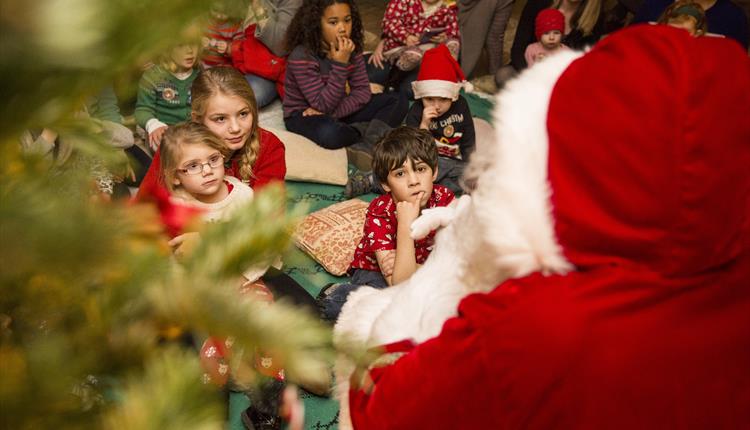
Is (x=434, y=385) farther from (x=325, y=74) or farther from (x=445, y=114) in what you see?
(x=325, y=74)

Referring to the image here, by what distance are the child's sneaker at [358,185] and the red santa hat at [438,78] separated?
1.39 ft

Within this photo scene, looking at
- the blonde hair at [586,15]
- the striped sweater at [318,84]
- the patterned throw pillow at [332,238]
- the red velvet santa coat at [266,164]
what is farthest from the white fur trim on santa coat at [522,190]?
A: the blonde hair at [586,15]

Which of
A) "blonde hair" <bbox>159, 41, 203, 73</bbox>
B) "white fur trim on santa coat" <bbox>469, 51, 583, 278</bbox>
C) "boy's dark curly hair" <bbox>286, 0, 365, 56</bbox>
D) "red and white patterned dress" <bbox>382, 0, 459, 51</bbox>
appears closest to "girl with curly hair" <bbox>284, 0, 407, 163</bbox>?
"boy's dark curly hair" <bbox>286, 0, 365, 56</bbox>

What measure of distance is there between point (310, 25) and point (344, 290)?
1445 millimetres

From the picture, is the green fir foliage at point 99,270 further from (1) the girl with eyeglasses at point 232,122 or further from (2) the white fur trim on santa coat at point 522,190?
(1) the girl with eyeglasses at point 232,122

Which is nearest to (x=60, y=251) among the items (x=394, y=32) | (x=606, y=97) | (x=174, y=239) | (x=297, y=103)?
(x=174, y=239)

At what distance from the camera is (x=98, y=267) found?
0.97 feet

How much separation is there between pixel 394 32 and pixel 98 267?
10.5 ft

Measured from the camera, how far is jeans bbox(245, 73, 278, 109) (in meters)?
2.95

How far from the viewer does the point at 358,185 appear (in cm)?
249

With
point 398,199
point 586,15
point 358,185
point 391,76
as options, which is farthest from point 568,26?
point 398,199

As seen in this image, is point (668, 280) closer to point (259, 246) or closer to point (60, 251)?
point (259, 246)

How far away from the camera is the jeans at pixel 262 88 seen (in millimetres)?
2947

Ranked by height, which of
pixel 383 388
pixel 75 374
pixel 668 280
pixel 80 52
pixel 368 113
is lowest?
pixel 368 113
